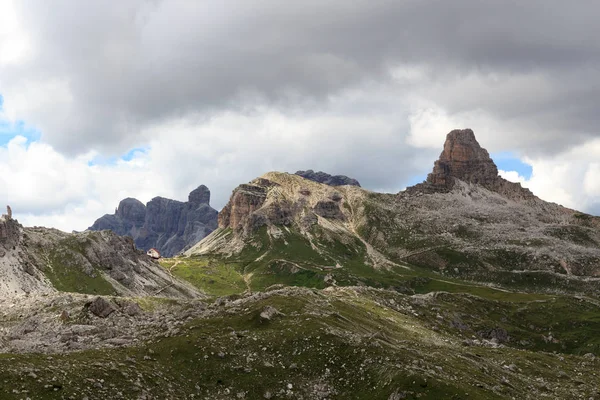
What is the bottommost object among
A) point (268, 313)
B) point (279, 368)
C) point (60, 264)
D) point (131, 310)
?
point (279, 368)

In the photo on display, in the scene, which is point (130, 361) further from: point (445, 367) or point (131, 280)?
point (131, 280)

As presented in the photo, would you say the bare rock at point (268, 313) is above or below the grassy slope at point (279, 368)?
above

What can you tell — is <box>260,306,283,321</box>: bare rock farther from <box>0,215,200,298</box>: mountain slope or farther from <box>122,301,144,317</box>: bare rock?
<box>0,215,200,298</box>: mountain slope

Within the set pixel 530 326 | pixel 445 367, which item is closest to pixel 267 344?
pixel 445 367

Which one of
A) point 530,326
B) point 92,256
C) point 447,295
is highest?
point 92,256

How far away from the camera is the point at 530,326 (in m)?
195

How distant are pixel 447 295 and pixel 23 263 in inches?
5897

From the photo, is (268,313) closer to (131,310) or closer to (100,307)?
(131,310)

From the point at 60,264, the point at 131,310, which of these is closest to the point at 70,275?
the point at 60,264

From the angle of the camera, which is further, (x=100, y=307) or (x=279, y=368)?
(x=100, y=307)

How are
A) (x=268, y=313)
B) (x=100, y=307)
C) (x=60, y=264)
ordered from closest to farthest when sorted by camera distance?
(x=268, y=313), (x=100, y=307), (x=60, y=264)

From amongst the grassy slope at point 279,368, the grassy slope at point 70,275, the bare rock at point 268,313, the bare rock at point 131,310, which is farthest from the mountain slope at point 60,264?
the grassy slope at point 279,368

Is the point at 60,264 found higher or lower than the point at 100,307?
higher

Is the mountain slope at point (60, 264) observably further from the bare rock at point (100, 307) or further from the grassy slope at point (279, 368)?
the grassy slope at point (279, 368)
